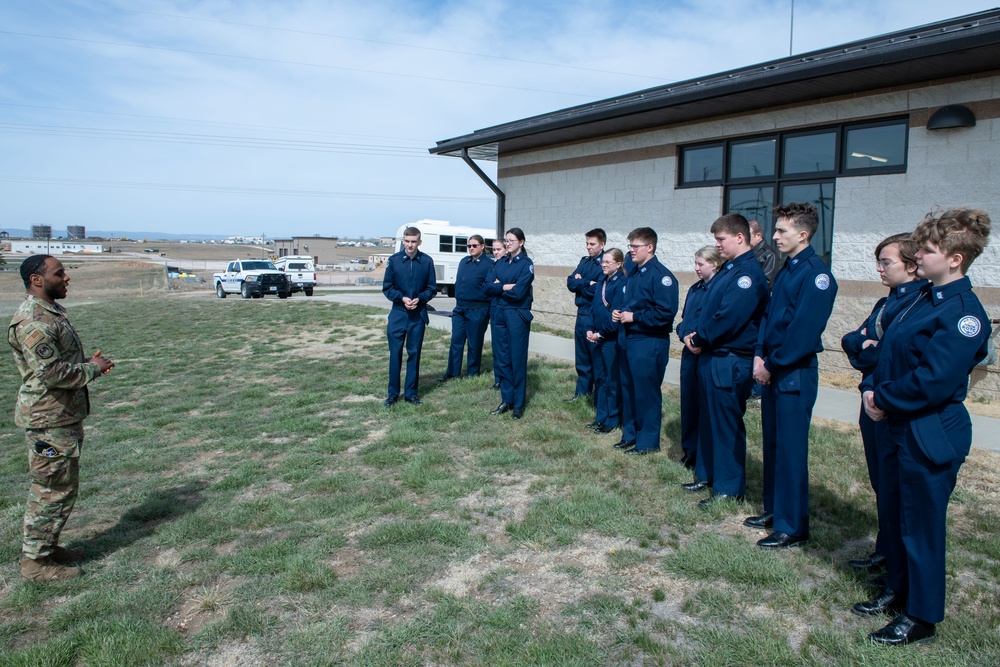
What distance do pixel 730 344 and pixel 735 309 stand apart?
0.88 feet

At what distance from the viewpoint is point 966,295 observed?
303 cm

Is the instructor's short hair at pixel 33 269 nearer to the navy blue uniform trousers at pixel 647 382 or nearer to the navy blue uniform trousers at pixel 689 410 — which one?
the navy blue uniform trousers at pixel 647 382

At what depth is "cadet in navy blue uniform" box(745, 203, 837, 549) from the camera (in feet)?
13.4

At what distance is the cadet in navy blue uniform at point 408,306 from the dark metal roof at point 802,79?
472 cm

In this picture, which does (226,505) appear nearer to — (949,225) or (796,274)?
(796,274)

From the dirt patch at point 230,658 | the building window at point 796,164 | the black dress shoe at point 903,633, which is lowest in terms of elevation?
the dirt patch at point 230,658

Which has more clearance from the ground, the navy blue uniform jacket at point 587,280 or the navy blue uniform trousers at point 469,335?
the navy blue uniform jacket at point 587,280

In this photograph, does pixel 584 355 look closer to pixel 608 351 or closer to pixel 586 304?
pixel 586 304

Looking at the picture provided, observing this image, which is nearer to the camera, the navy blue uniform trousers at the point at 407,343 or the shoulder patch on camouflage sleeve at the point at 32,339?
the shoulder patch on camouflage sleeve at the point at 32,339

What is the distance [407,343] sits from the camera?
8.28 meters

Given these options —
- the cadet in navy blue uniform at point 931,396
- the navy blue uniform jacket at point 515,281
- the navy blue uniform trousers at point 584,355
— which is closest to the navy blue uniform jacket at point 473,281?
the navy blue uniform jacket at point 515,281

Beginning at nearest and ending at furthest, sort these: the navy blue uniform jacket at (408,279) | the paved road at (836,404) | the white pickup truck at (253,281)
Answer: the paved road at (836,404)
the navy blue uniform jacket at (408,279)
the white pickup truck at (253,281)

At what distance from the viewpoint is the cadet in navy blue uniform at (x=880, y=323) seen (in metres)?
3.95

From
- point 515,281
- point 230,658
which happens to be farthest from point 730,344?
point 230,658
